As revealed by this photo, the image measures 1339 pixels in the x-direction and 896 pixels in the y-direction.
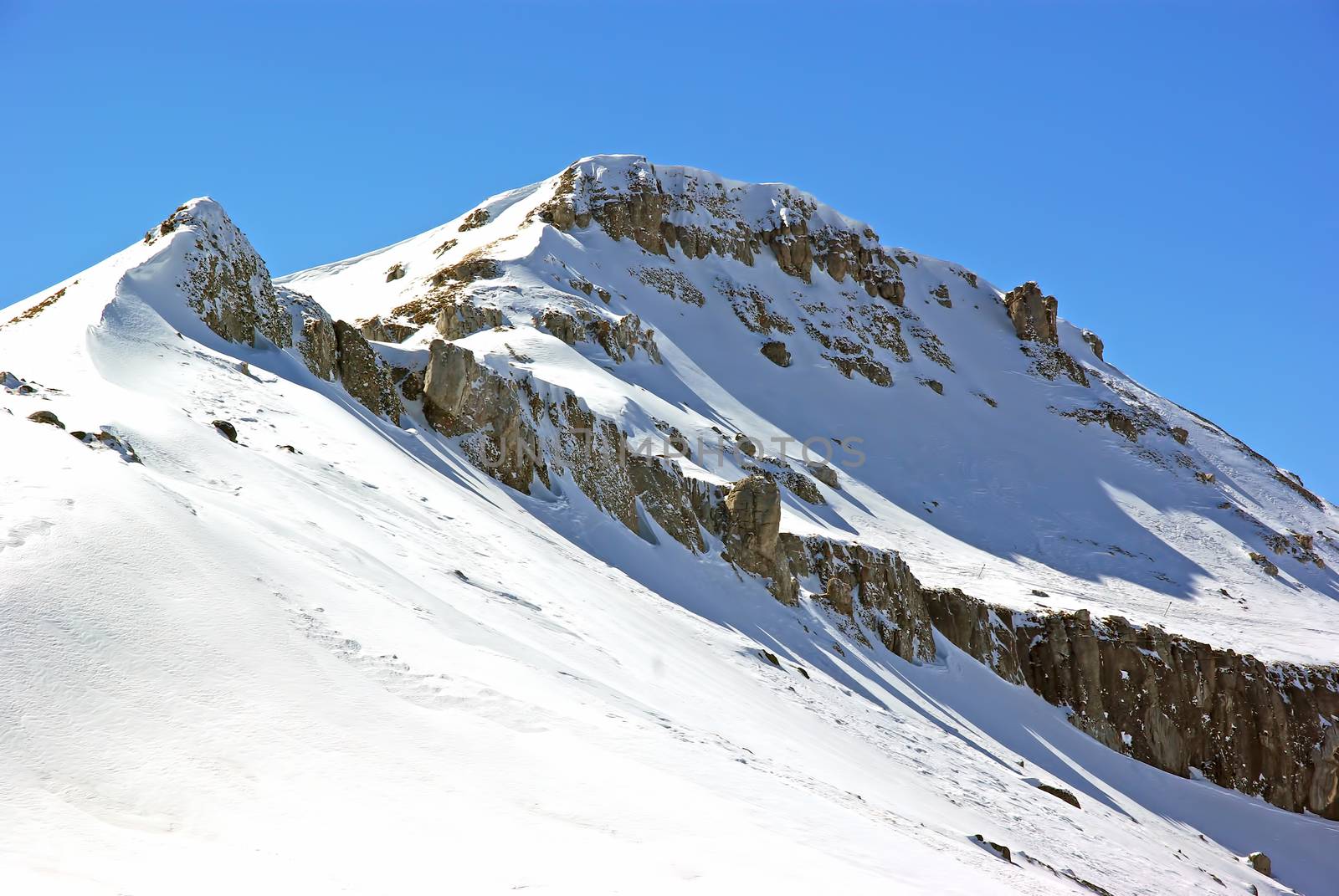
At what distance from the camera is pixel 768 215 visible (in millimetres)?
76062

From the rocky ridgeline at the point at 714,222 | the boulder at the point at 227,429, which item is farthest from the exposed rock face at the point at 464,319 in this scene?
the boulder at the point at 227,429

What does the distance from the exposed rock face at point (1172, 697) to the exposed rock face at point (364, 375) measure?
21131 millimetres

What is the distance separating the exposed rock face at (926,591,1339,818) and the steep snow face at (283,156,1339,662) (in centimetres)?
221

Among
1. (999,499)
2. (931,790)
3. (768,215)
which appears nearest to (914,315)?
(768,215)

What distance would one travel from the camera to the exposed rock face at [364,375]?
2364cm

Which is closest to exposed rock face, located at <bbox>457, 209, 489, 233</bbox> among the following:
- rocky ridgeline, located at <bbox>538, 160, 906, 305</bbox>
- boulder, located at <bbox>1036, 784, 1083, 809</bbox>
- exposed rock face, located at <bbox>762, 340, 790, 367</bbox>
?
rocky ridgeline, located at <bbox>538, 160, 906, 305</bbox>

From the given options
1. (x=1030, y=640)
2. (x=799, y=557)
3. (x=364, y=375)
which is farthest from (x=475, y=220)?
(x=1030, y=640)

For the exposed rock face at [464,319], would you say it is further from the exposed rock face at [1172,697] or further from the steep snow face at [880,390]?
the exposed rock face at [1172,697]

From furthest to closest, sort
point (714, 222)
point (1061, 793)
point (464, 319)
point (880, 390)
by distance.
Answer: point (714, 222) < point (880, 390) < point (464, 319) < point (1061, 793)

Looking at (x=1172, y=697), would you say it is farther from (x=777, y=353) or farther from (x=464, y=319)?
(x=464, y=319)

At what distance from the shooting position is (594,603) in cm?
1562

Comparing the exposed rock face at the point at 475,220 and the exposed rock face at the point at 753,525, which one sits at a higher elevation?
the exposed rock face at the point at 475,220

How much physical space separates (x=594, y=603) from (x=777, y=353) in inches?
1858

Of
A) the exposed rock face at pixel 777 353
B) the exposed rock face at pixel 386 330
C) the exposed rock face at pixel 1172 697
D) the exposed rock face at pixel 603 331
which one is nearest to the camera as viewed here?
the exposed rock face at pixel 1172 697
